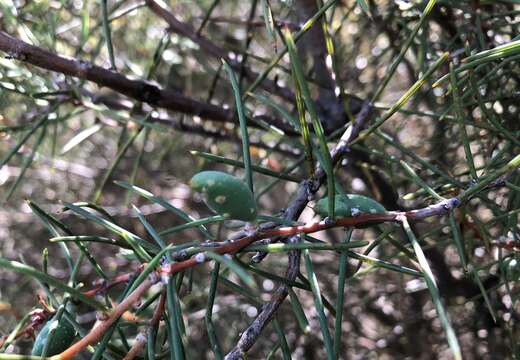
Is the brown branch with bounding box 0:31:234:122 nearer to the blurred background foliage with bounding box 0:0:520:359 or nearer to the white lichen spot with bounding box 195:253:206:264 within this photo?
the blurred background foliage with bounding box 0:0:520:359

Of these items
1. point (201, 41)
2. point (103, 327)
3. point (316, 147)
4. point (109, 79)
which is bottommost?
point (103, 327)

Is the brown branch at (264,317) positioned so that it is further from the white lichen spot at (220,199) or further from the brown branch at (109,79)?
the brown branch at (109,79)

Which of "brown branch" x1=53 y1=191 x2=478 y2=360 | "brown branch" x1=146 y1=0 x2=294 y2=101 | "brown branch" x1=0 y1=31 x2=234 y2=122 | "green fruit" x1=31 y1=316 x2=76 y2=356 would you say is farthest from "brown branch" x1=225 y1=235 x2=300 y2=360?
"brown branch" x1=146 y1=0 x2=294 y2=101

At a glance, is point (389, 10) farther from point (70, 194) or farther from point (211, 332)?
point (70, 194)

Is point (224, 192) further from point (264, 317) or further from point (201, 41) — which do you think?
point (201, 41)

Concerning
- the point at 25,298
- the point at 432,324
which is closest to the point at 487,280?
the point at 432,324

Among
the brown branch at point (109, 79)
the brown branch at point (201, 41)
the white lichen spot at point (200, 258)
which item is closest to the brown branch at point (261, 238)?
the white lichen spot at point (200, 258)

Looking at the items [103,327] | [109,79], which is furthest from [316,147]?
[109,79]
